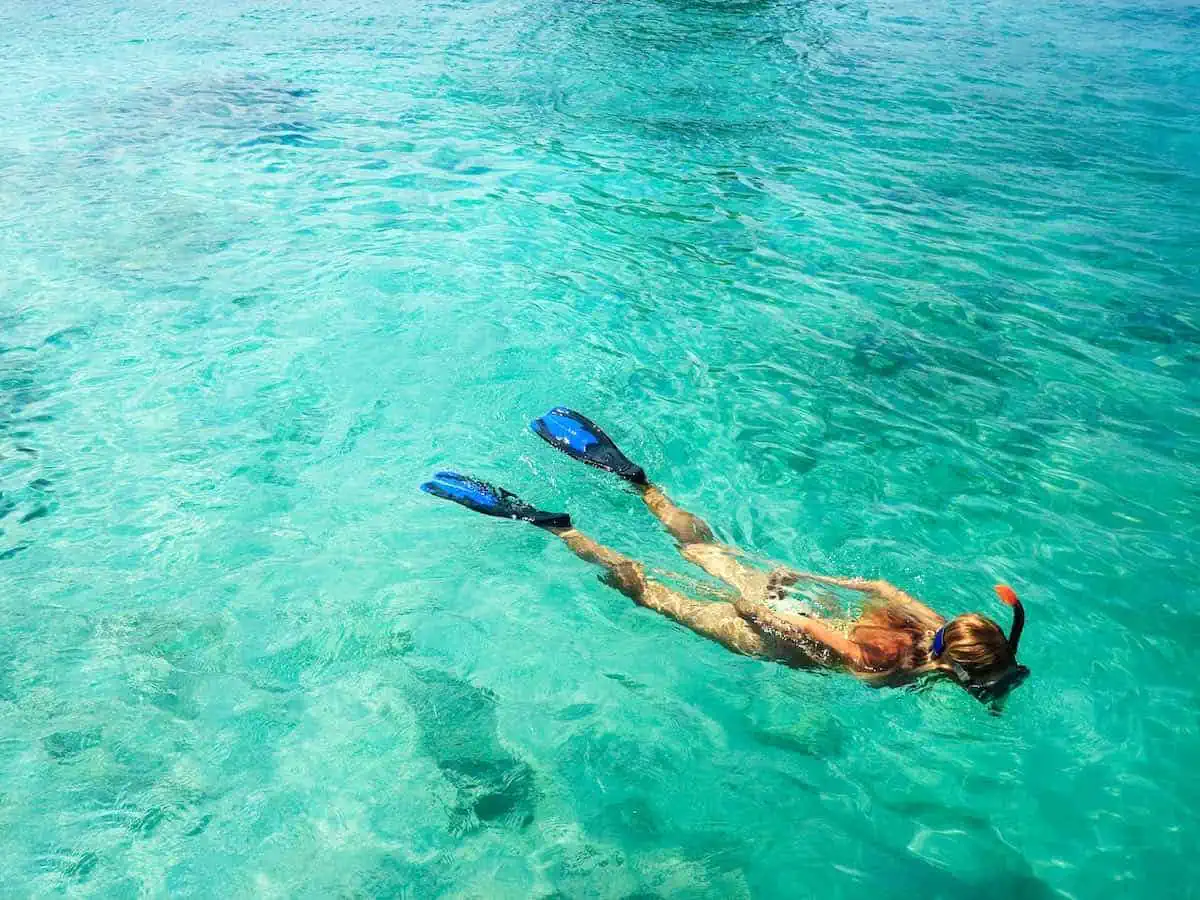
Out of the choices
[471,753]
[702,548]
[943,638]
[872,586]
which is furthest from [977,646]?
[471,753]

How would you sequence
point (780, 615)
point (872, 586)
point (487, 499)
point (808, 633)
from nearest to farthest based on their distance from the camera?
point (808, 633)
point (780, 615)
point (872, 586)
point (487, 499)

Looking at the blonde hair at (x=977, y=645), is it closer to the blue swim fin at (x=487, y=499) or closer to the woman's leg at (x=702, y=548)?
the woman's leg at (x=702, y=548)

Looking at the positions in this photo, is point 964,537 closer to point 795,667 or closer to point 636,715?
point 795,667

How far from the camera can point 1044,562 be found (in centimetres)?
553

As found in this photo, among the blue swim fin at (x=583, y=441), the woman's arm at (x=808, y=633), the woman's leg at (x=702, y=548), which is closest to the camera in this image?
the woman's arm at (x=808, y=633)

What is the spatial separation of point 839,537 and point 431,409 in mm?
3184

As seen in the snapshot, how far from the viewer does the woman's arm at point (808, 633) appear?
450 cm

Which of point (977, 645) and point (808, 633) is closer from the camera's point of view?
point (977, 645)

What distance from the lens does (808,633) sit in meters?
4.59

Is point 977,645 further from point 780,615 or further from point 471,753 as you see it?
point 471,753

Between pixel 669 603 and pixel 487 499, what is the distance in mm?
1372

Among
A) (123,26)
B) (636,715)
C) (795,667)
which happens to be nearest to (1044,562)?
(795,667)

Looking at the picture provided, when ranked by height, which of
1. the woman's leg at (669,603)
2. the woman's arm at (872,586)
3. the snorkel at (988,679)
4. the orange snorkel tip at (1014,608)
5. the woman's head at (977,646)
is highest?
the orange snorkel tip at (1014,608)

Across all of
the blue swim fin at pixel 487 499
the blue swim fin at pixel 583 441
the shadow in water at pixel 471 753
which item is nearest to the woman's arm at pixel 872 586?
the blue swim fin at pixel 583 441
